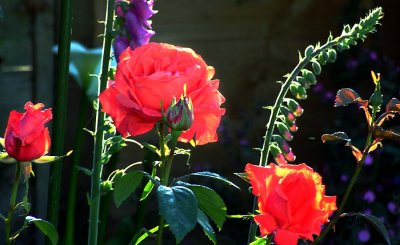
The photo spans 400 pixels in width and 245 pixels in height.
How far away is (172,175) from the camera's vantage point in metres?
2.76

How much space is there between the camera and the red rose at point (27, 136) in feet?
2.87

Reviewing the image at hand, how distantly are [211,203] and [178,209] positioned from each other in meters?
0.09

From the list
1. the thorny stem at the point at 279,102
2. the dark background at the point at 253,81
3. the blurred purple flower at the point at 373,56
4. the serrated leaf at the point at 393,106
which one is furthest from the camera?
the blurred purple flower at the point at 373,56

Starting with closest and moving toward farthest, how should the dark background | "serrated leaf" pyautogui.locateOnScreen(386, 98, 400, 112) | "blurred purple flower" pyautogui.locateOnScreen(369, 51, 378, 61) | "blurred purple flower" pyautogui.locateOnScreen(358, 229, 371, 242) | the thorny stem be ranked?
"serrated leaf" pyautogui.locateOnScreen(386, 98, 400, 112) → the thorny stem → "blurred purple flower" pyautogui.locateOnScreen(358, 229, 371, 242) → the dark background → "blurred purple flower" pyautogui.locateOnScreen(369, 51, 378, 61)

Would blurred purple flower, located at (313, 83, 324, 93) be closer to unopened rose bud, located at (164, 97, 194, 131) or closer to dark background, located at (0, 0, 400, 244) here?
dark background, located at (0, 0, 400, 244)

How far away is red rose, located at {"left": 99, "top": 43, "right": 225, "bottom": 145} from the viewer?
81 centimetres

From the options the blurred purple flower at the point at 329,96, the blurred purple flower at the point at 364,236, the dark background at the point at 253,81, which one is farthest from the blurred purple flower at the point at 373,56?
the blurred purple flower at the point at 364,236

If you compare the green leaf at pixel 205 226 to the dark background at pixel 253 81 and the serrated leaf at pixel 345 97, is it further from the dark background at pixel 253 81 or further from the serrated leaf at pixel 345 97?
the dark background at pixel 253 81

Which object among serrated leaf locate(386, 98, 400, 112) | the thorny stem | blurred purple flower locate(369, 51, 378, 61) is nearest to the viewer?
serrated leaf locate(386, 98, 400, 112)

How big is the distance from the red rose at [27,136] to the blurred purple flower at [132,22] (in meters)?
0.22

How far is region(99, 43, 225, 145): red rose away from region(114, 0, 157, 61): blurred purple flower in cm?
21

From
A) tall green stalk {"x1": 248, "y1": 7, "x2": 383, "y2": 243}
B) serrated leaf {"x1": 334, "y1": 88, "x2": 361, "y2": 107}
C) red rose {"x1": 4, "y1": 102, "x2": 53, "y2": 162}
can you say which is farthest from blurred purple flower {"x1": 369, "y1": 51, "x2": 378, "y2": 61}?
red rose {"x1": 4, "y1": 102, "x2": 53, "y2": 162}

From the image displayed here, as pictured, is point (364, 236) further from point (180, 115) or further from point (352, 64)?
point (180, 115)

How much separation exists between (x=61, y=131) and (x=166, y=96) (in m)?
0.29
